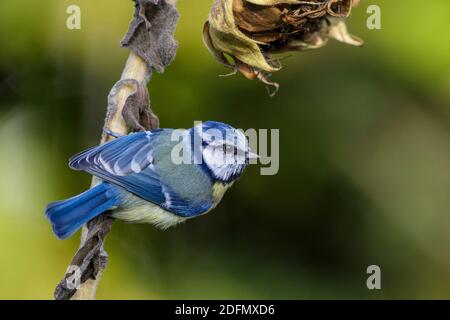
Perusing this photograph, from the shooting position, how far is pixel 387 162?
3.71 meters

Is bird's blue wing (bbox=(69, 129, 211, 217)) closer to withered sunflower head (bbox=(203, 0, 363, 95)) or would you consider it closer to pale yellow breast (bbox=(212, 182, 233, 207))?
pale yellow breast (bbox=(212, 182, 233, 207))

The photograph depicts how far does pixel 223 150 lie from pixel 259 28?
1.62 ft

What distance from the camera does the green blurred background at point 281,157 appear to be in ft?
10.9

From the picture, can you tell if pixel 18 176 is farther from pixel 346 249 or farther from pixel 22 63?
pixel 346 249

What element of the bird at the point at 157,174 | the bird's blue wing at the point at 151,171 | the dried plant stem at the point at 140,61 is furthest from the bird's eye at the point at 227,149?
the dried plant stem at the point at 140,61

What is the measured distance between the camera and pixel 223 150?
266cm

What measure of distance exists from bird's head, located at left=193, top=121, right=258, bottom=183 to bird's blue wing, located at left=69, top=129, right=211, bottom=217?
84 mm

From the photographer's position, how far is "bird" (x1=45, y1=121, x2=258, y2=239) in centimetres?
246

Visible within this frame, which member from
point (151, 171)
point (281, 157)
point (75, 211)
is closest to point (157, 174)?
point (151, 171)

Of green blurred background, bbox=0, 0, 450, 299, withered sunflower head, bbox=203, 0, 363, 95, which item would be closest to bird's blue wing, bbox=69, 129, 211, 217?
withered sunflower head, bbox=203, 0, 363, 95

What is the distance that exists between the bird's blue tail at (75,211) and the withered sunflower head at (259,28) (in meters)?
0.63

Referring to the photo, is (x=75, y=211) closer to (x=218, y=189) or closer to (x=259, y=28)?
(x=218, y=189)

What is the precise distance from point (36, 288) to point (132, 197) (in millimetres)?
874
